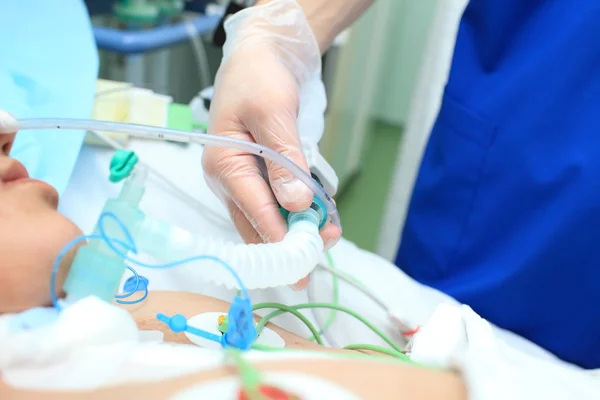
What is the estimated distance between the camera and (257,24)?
2.87 ft

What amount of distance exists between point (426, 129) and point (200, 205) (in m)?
0.78

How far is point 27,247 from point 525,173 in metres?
0.76

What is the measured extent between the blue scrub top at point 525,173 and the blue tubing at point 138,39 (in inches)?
32.5

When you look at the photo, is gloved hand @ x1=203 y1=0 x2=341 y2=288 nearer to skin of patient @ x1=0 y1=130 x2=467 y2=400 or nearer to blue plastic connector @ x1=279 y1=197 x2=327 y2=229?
blue plastic connector @ x1=279 y1=197 x2=327 y2=229

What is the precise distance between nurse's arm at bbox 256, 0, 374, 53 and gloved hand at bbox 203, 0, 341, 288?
5 cm

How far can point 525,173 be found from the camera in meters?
0.89

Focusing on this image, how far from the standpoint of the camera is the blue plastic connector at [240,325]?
43cm

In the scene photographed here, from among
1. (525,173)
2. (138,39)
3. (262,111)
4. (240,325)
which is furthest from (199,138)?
(138,39)

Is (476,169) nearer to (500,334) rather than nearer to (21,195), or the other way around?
(500,334)

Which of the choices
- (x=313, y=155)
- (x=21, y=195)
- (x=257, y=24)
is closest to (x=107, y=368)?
(x=21, y=195)

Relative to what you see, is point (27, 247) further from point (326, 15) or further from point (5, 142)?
point (326, 15)

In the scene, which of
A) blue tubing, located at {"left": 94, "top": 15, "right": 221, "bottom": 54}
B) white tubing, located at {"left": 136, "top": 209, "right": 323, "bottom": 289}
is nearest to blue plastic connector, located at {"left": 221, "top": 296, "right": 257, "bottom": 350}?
white tubing, located at {"left": 136, "top": 209, "right": 323, "bottom": 289}

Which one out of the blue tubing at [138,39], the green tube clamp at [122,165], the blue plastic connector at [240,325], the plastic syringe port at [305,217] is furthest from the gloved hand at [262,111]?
the blue tubing at [138,39]

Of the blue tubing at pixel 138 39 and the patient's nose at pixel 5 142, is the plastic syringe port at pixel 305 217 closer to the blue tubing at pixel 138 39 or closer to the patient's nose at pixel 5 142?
the patient's nose at pixel 5 142
